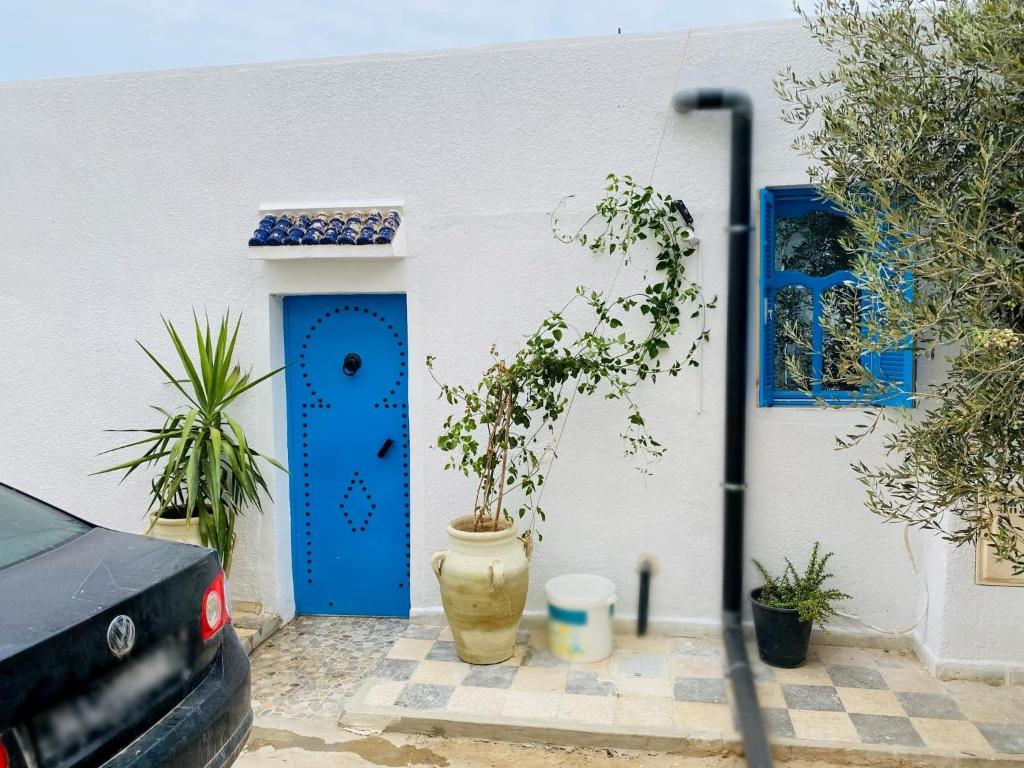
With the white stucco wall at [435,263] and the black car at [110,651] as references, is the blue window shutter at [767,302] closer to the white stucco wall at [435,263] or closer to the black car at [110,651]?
the white stucco wall at [435,263]

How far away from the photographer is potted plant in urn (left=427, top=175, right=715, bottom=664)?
435cm

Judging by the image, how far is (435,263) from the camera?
16.0ft

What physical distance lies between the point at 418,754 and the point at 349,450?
2.14 m

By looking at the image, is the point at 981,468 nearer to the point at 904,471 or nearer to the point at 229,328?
the point at 904,471

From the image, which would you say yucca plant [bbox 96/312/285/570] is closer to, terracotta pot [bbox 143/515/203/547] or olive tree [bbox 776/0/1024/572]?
terracotta pot [bbox 143/515/203/547]

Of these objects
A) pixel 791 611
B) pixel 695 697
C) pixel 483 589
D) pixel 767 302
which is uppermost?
pixel 767 302

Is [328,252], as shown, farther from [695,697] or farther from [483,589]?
[695,697]

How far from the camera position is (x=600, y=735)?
371 cm

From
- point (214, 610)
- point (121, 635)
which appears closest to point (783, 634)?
point (214, 610)

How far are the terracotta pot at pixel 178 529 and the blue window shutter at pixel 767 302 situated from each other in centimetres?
353

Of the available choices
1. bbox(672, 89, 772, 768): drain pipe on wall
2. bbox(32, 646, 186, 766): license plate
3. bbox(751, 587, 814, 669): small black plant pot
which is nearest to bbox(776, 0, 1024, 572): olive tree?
bbox(672, 89, 772, 768): drain pipe on wall

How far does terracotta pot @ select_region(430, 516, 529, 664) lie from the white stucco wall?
21.6 inches

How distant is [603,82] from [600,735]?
12.1 ft

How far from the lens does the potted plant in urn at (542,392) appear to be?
4.35 meters
